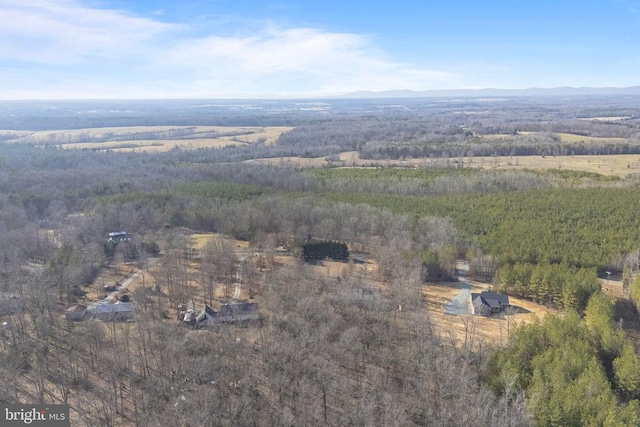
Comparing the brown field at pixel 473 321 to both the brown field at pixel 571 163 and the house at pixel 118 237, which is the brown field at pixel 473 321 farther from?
the brown field at pixel 571 163

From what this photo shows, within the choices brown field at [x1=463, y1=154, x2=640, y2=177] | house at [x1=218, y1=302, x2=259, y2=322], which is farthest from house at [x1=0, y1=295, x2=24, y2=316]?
brown field at [x1=463, y1=154, x2=640, y2=177]

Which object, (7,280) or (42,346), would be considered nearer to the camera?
(42,346)

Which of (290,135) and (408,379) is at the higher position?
(290,135)

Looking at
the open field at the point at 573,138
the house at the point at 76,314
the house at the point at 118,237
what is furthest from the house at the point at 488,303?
the open field at the point at 573,138

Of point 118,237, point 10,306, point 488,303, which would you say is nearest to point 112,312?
point 10,306

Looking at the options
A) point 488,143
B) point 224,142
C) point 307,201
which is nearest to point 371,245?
point 307,201

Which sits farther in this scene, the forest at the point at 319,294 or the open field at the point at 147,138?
the open field at the point at 147,138

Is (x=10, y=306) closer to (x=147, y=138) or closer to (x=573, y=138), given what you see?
(x=147, y=138)

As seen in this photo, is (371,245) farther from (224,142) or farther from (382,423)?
(224,142)
